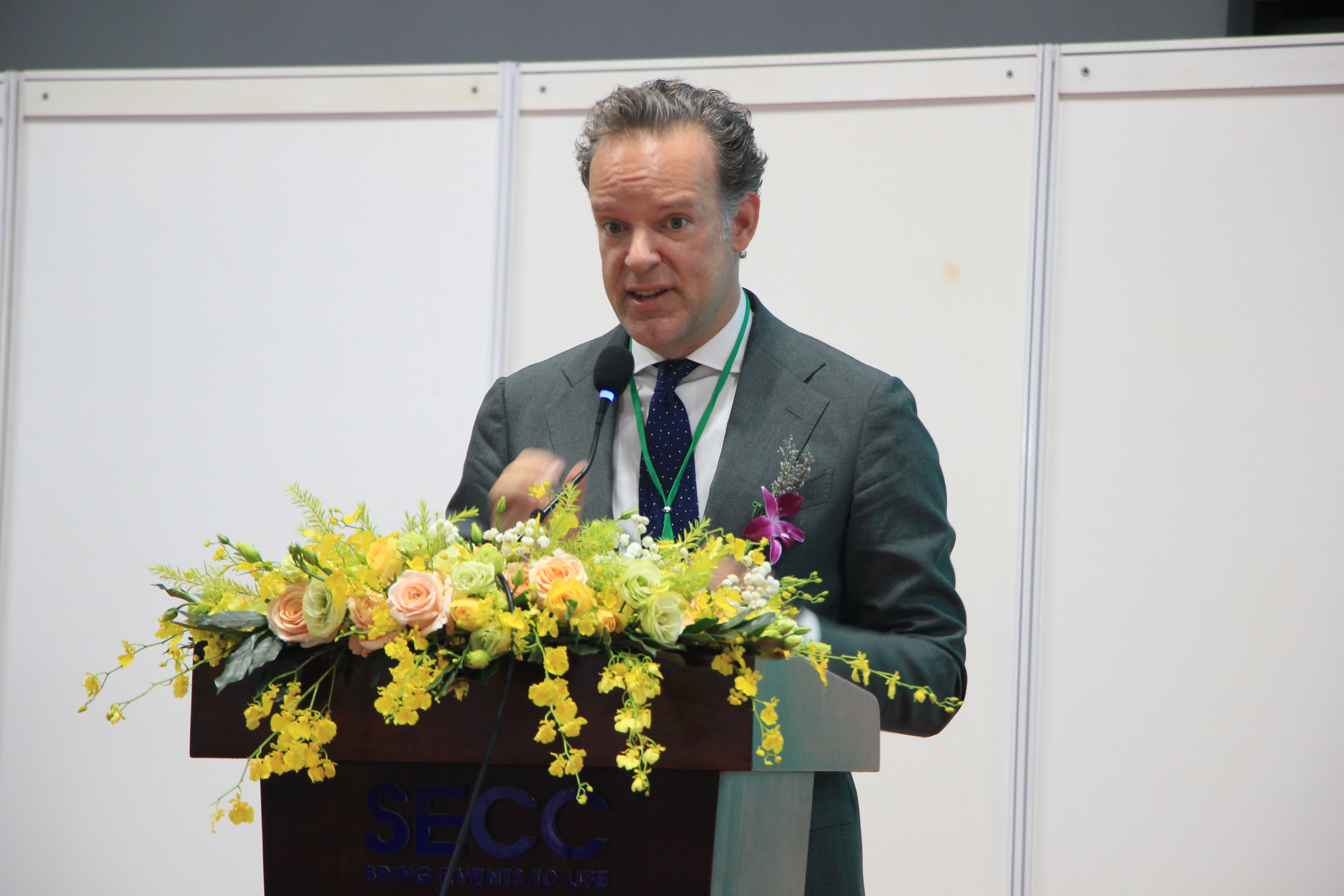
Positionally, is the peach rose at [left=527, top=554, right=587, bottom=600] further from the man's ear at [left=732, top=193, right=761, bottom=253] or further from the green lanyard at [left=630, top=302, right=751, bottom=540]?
the man's ear at [left=732, top=193, right=761, bottom=253]

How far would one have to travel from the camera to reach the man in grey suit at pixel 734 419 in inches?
71.2

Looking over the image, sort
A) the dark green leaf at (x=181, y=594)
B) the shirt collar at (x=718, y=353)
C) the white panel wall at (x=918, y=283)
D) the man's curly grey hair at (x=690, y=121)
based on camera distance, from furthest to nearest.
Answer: the white panel wall at (x=918, y=283) < the shirt collar at (x=718, y=353) < the man's curly grey hair at (x=690, y=121) < the dark green leaf at (x=181, y=594)

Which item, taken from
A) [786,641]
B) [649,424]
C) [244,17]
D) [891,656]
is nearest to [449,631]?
[786,641]

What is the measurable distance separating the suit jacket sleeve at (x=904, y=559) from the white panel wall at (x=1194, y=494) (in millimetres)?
1530

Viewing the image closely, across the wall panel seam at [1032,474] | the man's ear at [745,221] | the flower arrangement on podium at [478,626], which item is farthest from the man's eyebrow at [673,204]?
the wall panel seam at [1032,474]

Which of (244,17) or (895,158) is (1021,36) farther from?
(244,17)

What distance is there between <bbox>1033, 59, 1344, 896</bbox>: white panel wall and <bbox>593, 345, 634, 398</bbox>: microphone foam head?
189 cm

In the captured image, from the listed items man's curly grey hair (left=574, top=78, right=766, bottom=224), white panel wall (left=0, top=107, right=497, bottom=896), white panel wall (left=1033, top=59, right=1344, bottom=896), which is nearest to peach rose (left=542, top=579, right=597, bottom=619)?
man's curly grey hair (left=574, top=78, right=766, bottom=224)

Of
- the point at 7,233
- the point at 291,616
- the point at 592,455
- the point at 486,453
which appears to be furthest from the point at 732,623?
the point at 7,233

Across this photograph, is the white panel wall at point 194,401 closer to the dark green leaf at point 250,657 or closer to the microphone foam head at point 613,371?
the microphone foam head at point 613,371

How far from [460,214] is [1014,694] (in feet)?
6.89

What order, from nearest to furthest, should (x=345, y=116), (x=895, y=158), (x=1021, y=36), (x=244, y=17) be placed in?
(x=895, y=158), (x=345, y=116), (x=1021, y=36), (x=244, y=17)

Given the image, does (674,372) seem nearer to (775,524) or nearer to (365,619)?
(775,524)

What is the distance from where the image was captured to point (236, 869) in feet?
11.7
